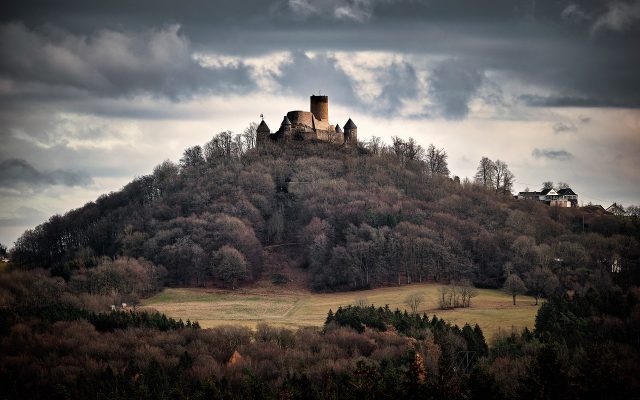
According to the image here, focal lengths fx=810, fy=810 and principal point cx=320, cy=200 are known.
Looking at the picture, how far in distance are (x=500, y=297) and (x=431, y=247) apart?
54.7ft

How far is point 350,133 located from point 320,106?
8.34 meters

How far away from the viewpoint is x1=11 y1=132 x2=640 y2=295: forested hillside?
119 m

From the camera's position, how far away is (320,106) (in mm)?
164875

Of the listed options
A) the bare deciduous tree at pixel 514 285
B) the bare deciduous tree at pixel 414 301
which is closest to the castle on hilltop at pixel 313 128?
the bare deciduous tree at pixel 414 301

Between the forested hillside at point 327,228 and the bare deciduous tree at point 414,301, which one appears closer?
the bare deciduous tree at point 414,301

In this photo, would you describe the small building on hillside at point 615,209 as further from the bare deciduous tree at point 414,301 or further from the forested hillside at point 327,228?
the bare deciduous tree at point 414,301

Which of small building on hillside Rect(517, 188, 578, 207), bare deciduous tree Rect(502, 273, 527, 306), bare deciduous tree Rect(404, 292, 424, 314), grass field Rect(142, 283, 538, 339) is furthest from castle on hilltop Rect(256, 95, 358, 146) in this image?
bare deciduous tree Rect(502, 273, 527, 306)

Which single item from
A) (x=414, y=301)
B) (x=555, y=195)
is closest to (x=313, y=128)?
(x=555, y=195)

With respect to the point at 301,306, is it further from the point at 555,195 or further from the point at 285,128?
the point at 555,195

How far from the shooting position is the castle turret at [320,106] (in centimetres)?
16425

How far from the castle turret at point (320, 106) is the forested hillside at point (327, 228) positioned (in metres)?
6.26

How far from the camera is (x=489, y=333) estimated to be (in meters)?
82.6

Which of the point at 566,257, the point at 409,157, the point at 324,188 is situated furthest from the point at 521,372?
the point at 409,157

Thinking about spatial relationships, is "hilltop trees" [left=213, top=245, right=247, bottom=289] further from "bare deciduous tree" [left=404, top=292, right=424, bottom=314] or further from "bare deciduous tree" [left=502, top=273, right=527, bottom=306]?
"bare deciduous tree" [left=502, top=273, right=527, bottom=306]
